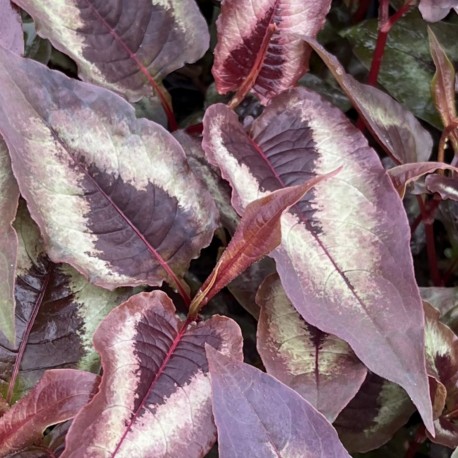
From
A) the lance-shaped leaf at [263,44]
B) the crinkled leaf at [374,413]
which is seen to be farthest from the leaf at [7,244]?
the crinkled leaf at [374,413]

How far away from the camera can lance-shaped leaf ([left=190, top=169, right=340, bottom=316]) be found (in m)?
0.50

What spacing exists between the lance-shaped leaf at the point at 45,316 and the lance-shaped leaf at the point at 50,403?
80mm

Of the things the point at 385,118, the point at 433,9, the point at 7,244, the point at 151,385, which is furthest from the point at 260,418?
the point at 433,9

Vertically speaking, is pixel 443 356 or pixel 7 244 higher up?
pixel 7 244

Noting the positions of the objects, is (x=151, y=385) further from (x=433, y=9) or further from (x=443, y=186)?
(x=433, y=9)

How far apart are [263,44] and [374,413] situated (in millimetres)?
391

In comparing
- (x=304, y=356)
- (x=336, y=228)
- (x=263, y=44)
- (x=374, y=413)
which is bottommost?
(x=374, y=413)

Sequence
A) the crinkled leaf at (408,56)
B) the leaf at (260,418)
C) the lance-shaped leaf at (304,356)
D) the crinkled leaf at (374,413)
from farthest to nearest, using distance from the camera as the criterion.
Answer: the crinkled leaf at (408,56) → the crinkled leaf at (374,413) → the lance-shaped leaf at (304,356) → the leaf at (260,418)

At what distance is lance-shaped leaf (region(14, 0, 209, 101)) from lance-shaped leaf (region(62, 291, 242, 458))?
0.24 meters

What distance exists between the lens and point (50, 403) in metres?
0.55

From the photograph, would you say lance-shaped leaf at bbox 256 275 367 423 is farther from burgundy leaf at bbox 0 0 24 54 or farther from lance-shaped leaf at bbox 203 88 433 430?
burgundy leaf at bbox 0 0 24 54

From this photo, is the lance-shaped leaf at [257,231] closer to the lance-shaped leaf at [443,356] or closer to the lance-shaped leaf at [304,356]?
the lance-shaped leaf at [304,356]

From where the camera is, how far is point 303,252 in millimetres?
607

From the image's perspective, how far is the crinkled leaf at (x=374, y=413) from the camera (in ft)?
2.35
